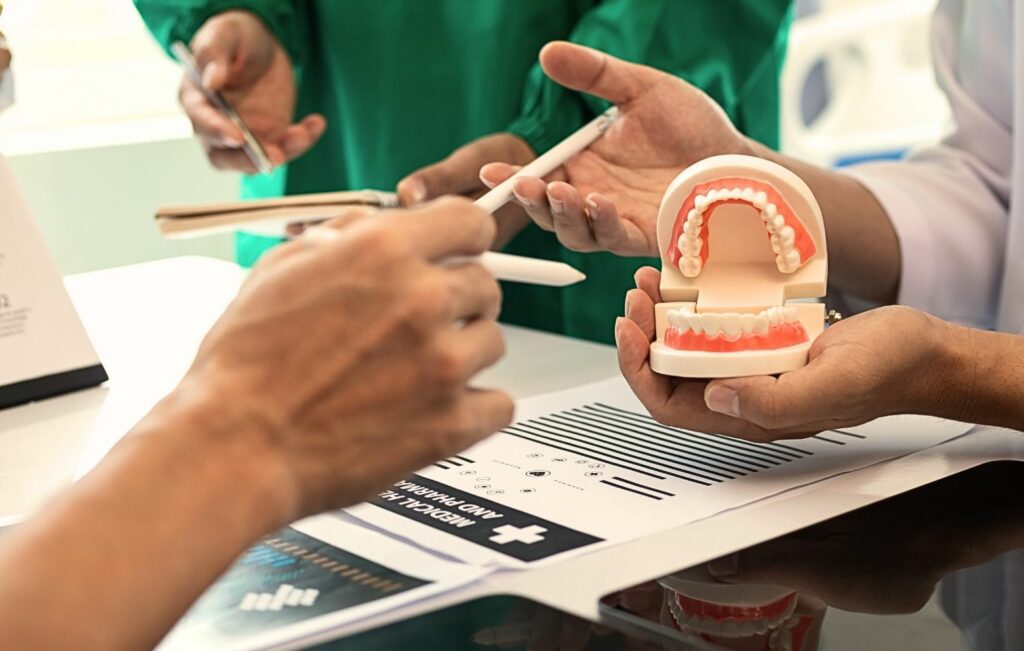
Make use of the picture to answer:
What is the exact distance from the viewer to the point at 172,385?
1.38m

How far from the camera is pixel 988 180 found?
4.83ft

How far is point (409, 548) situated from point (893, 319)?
1.37ft

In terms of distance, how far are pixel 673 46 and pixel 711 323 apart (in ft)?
2.69

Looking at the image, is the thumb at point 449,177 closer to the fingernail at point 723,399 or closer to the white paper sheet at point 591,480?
the white paper sheet at point 591,480

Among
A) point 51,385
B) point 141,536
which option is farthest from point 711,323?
point 51,385

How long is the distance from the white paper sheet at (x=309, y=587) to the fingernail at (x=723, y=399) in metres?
0.25

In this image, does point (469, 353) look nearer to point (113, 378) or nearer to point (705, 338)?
point (705, 338)

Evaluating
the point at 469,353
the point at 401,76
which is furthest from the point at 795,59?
the point at 469,353

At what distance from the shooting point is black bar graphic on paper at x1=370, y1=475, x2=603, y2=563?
847mm

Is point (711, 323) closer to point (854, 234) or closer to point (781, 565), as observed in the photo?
point (781, 565)

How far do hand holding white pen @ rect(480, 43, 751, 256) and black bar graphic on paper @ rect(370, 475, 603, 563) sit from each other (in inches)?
13.5

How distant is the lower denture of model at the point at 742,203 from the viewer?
3.22 feet

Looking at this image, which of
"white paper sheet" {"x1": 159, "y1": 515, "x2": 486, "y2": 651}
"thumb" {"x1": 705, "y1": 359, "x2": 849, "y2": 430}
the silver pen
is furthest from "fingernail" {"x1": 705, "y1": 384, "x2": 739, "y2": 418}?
the silver pen

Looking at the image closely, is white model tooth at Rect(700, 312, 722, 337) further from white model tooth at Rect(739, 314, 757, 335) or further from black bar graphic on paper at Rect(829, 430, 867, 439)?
black bar graphic on paper at Rect(829, 430, 867, 439)
